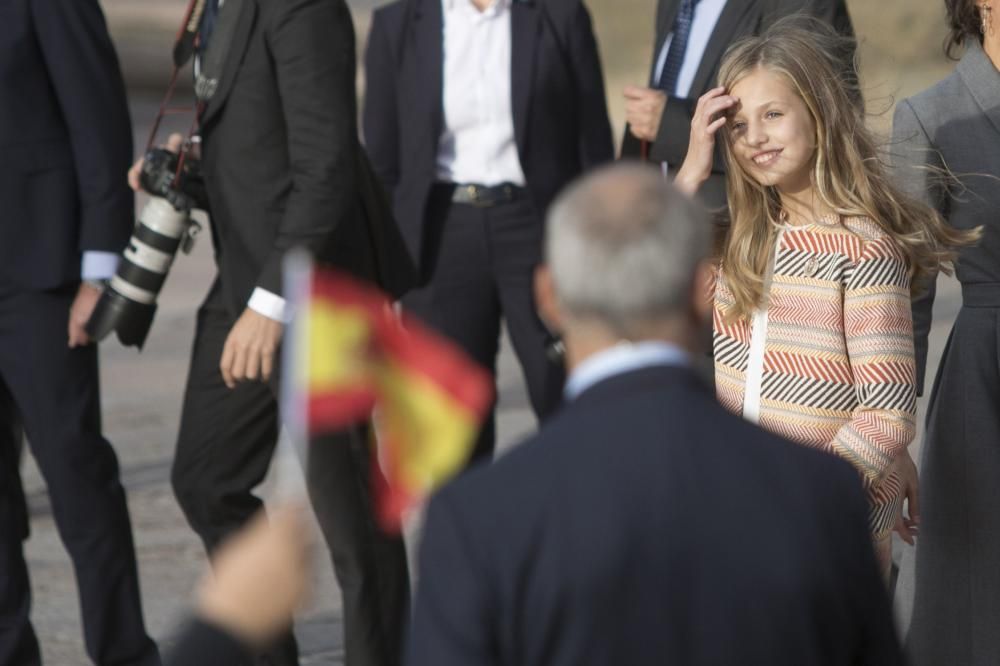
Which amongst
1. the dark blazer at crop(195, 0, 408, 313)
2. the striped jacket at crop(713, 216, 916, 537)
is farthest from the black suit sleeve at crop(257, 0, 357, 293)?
the striped jacket at crop(713, 216, 916, 537)

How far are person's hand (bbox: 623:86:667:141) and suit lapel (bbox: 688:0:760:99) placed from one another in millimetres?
119

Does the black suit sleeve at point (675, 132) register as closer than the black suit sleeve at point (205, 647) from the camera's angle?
No

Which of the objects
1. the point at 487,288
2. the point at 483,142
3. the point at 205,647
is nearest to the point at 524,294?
the point at 487,288

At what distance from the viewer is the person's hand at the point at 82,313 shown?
15.9 feet

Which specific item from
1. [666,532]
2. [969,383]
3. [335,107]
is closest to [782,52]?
[969,383]

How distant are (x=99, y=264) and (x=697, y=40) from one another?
5.38 ft

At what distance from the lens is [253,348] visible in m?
4.46

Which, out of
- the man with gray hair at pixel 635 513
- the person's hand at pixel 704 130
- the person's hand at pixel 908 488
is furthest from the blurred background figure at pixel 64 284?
the man with gray hair at pixel 635 513

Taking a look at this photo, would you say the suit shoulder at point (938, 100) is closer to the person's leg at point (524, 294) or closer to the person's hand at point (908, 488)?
the person's hand at point (908, 488)

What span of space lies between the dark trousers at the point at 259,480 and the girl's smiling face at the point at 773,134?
4.09 feet

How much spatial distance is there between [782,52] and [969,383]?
32.8 inches

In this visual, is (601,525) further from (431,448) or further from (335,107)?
(335,107)

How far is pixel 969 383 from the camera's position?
13.7 ft

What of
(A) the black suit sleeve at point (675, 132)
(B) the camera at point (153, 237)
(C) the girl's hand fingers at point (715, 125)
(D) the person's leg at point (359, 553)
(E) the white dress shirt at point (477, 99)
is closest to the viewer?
(C) the girl's hand fingers at point (715, 125)
